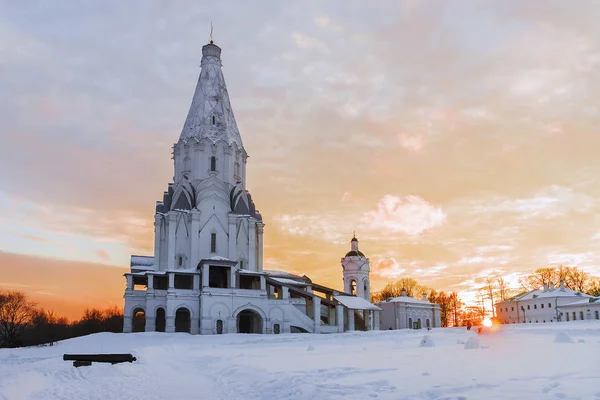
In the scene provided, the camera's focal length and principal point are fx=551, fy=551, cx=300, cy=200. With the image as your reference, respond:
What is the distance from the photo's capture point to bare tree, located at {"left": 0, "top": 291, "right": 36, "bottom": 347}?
194 feet

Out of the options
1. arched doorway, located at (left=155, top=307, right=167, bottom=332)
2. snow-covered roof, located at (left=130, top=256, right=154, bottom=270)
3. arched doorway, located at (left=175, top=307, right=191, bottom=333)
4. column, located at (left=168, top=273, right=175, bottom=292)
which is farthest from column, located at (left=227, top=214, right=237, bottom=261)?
snow-covered roof, located at (left=130, top=256, right=154, bottom=270)

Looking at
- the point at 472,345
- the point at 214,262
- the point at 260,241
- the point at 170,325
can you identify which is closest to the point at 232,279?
the point at 214,262

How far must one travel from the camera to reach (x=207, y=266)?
4488 cm

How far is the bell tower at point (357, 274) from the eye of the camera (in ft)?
217

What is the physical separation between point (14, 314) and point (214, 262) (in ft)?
103

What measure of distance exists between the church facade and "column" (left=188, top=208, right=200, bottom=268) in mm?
93

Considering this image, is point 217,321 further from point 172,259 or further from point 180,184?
point 180,184

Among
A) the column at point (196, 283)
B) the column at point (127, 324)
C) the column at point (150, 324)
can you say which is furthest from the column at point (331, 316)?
the column at point (127, 324)

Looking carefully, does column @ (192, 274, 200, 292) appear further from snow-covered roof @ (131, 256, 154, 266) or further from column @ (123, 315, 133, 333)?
snow-covered roof @ (131, 256, 154, 266)

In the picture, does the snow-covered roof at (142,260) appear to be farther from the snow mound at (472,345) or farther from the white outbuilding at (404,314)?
the snow mound at (472,345)

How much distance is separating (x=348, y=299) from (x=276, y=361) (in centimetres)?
3585

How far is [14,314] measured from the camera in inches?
2443

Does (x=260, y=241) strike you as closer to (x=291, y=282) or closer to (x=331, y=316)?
(x=291, y=282)

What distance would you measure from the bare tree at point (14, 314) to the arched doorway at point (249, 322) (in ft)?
81.6
